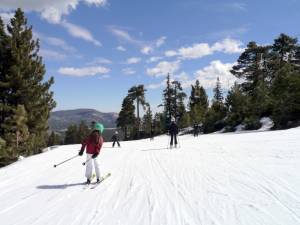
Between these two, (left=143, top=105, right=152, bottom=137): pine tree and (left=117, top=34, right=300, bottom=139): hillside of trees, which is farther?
(left=143, top=105, right=152, bottom=137): pine tree

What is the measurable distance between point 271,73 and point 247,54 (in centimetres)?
590

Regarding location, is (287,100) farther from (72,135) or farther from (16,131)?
(72,135)

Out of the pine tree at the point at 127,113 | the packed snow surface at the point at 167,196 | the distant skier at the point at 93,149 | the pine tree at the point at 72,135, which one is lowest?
the packed snow surface at the point at 167,196

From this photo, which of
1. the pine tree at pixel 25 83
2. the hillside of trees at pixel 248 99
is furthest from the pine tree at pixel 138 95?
the pine tree at pixel 25 83

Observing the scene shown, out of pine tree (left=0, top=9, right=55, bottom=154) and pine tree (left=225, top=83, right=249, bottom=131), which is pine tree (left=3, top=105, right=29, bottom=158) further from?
pine tree (left=225, top=83, right=249, bottom=131)

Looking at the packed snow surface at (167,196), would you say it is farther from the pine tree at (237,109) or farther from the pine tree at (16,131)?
the pine tree at (237,109)

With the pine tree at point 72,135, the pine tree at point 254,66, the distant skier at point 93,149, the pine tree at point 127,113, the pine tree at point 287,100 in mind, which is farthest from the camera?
the pine tree at point 72,135

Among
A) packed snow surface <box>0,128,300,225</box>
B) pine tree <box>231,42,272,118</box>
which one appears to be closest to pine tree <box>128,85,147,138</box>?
pine tree <box>231,42,272,118</box>

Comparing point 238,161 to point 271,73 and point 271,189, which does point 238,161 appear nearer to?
point 271,189

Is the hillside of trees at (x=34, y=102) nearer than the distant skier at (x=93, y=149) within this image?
No

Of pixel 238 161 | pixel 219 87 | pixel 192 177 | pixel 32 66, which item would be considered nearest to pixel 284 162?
pixel 238 161

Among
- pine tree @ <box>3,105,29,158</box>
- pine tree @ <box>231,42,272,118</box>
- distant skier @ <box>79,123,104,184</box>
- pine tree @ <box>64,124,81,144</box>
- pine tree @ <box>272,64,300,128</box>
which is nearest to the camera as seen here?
distant skier @ <box>79,123,104,184</box>

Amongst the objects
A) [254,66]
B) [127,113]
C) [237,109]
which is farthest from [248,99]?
[127,113]

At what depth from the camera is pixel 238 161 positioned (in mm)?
13516
